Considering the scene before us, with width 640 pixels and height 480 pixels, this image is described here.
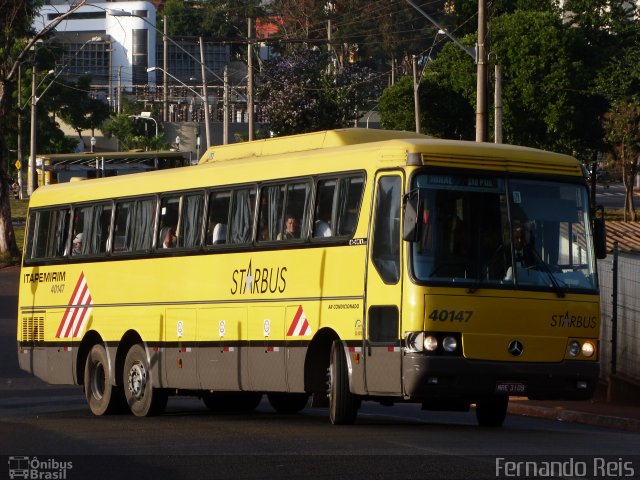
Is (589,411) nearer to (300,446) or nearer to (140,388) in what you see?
(140,388)

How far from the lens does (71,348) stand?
22.0m

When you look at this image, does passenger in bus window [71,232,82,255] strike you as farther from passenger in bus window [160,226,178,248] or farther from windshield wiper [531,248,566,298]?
windshield wiper [531,248,566,298]

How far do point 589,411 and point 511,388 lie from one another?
4731mm

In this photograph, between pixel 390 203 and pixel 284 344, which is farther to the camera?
pixel 284 344

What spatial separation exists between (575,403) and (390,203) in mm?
6870

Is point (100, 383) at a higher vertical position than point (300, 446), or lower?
higher

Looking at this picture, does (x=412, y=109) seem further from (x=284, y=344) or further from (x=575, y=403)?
(x=284, y=344)

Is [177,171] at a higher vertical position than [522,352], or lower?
higher

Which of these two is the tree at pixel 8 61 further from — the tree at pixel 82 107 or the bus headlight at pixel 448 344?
the tree at pixel 82 107

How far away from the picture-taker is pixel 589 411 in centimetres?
1988

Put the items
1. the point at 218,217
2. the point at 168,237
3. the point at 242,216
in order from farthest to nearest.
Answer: the point at 168,237
the point at 218,217
the point at 242,216

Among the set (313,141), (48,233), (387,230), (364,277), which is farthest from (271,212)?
(48,233)

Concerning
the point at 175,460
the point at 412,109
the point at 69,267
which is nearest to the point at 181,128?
the point at 412,109

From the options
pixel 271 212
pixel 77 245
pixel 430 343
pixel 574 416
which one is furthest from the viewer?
pixel 77 245
